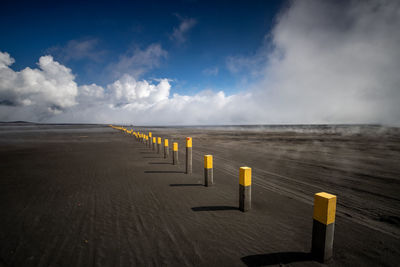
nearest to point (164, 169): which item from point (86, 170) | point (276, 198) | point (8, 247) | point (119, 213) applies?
point (86, 170)

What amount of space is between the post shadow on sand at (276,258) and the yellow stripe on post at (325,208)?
679 millimetres

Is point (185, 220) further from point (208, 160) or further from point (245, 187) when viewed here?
point (208, 160)

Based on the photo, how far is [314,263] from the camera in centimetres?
254

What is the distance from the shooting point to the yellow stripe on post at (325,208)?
91.4 inches

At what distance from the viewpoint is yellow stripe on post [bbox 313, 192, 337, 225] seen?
7.61 ft

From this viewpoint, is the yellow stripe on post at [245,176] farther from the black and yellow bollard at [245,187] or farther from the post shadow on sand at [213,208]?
the post shadow on sand at [213,208]

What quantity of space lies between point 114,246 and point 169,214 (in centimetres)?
125

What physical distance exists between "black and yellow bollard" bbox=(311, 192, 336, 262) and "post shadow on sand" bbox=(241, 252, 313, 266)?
159mm

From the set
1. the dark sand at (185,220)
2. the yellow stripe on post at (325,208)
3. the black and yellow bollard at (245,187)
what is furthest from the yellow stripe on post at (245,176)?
the yellow stripe on post at (325,208)

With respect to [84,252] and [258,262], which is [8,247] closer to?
[84,252]

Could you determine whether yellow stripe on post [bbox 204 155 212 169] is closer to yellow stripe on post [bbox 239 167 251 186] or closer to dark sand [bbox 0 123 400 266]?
dark sand [bbox 0 123 400 266]

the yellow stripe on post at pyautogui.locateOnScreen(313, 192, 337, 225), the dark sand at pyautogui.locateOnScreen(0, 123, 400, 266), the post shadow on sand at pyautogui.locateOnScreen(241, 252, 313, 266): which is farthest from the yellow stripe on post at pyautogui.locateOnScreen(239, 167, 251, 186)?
the yellow stripe on post at pyautogui.locateOnScreen(313, 192, 337, 225)

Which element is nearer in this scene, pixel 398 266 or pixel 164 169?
pixel 398 266

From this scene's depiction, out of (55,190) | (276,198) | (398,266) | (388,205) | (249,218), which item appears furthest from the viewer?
(55,190)
